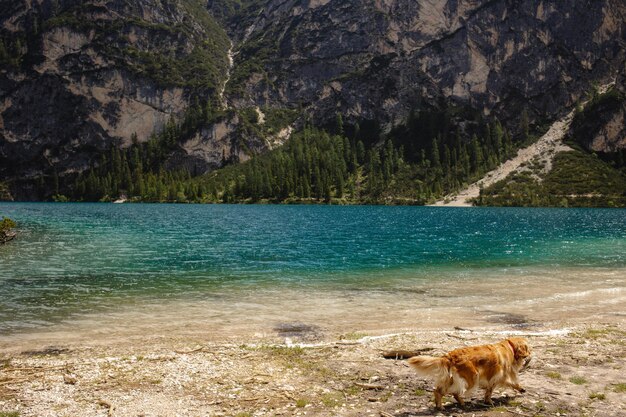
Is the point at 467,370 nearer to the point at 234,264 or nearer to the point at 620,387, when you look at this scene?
the point at 620,387

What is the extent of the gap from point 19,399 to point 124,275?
25.2m

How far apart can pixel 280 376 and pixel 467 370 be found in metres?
6.08

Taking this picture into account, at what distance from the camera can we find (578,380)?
1371cm

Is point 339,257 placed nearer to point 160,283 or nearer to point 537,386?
point 160,283

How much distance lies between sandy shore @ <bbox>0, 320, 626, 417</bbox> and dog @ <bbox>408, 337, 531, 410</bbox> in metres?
0.50

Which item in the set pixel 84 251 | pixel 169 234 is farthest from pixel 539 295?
pixel 169 234

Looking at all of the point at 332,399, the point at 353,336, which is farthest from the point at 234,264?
the point at 332,399

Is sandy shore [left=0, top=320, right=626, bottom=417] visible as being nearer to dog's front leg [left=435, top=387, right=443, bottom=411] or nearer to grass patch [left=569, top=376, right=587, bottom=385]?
grass patch [left=569, top=376, right=587, bottom=385]

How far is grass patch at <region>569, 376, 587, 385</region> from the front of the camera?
44.4ft

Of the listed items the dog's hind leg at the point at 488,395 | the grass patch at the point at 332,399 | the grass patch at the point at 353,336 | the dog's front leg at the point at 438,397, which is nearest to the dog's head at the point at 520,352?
the dog's hind leg at the point at 488,395

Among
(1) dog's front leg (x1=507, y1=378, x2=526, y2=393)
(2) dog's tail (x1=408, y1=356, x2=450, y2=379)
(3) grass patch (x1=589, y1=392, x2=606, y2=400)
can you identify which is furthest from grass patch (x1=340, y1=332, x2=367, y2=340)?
(3) grass patch (x1=589, y1=392, x2=606, y2=400)

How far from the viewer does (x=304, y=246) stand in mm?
59719

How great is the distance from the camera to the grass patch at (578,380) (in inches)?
533

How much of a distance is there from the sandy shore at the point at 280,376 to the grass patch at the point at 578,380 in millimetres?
42
